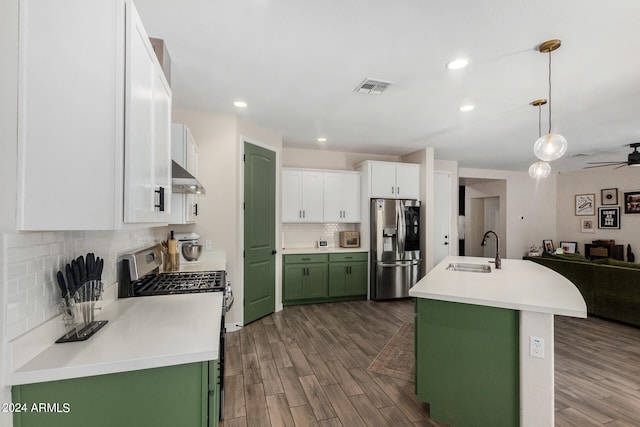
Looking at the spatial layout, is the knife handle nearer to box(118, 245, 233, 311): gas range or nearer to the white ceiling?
box(118, 245, 233, 311): gas range

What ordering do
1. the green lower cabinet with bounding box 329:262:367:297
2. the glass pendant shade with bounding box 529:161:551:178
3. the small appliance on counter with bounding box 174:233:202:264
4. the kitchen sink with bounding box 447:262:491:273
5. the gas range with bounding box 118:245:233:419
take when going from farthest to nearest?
the green lower cabinet with bounding box 329:262:367:297 < the glass pendant shade with bounding box 529:161:551:178 < the small appliance on counter with bounding box 174:233:202:264 < the kitchen sink with bounding box 447:262:491:273 < the gas range with bounding box 118:245:233:419

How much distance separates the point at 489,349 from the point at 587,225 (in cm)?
762

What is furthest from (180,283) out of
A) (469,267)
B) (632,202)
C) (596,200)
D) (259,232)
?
(596,200)

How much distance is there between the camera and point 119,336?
128 centimetres

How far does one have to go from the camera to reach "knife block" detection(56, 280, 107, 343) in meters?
1.26

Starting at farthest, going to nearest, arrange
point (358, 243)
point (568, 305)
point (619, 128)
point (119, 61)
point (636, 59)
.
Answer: point (358, 243) < point (619, 128) < point (636, 59) < point (568, 305) < point (119, 61)

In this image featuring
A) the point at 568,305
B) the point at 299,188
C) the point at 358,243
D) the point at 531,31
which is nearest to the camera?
the point at 568,305

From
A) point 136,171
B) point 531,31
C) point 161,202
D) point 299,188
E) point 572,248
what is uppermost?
point 531,31

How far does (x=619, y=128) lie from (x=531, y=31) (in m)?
3.42

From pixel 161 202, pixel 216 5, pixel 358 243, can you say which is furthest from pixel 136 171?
pixel 358 243

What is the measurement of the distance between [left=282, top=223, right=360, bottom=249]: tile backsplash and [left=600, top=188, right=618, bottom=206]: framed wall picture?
6003 mm

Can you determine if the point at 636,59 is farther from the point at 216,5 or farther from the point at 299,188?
the point at 299,188

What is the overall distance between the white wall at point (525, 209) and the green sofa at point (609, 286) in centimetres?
321

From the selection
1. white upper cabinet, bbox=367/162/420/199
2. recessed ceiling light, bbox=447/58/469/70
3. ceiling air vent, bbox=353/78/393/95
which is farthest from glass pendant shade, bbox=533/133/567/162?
white upper cabinet, bbox=367/162/420/199
